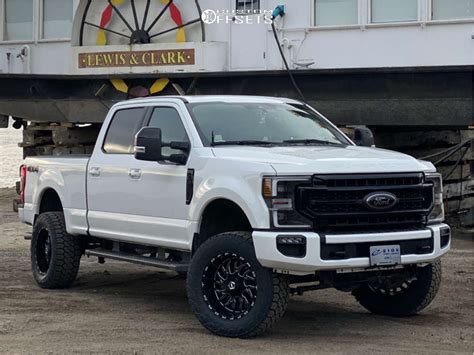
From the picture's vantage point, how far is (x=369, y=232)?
7363 millimetres

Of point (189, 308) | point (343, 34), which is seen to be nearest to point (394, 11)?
point (343, 34)

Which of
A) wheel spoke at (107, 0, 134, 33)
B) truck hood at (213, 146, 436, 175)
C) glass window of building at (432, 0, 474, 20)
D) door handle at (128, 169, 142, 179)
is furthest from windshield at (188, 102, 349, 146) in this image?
wheel spoke at (107, 0, 134, 33)

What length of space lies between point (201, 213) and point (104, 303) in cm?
181

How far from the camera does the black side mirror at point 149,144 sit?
8.12 m

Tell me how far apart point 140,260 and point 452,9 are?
693 centimetres

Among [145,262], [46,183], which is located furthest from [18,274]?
[145,262]

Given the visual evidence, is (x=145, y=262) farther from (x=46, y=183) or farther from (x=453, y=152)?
(x=453, y=152)

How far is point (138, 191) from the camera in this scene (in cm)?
870

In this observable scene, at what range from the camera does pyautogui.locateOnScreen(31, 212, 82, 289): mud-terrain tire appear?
9906mm

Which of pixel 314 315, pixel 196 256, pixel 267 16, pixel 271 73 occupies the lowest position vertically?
pixel 314 315

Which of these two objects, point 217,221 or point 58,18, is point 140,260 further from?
point 58,18

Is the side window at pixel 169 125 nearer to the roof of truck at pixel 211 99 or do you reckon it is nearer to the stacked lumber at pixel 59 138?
the roof of truck at pixel 211 99

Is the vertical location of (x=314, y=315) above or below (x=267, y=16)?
below

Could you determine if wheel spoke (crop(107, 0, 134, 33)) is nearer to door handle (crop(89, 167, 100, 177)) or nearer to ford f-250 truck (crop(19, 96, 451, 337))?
ford f-250 truck (crop(19, 96, 451, 337))
